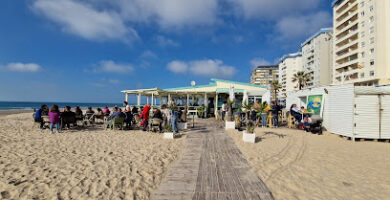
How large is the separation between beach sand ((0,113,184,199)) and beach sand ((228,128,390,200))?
222 centimetres

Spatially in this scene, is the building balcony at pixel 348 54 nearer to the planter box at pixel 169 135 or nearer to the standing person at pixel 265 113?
the standing person at pixel 265 113

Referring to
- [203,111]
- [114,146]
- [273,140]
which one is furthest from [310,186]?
[203,111]

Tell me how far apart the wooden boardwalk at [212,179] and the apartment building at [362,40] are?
114 feet

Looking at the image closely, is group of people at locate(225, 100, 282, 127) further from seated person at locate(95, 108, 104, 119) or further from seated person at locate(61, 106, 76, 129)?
seated person at locate(61, 106, 76, 129)

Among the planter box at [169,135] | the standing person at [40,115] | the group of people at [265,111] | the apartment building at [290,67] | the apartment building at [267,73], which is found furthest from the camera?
the apartment building at [267,73]

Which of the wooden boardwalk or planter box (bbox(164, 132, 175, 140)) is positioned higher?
planter box (bbox(164, 132, 175, 140))

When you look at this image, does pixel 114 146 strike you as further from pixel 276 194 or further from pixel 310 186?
pixel 310 186

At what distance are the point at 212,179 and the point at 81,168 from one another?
8.87 ft

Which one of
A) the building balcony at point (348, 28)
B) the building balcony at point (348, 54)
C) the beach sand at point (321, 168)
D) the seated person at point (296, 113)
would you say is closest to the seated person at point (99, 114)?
the beach sand at point (321, 168)

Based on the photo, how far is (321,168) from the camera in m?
3.72

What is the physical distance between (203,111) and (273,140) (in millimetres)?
7810

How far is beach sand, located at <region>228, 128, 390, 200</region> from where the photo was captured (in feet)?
8.95

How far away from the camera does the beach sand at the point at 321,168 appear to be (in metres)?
2.73

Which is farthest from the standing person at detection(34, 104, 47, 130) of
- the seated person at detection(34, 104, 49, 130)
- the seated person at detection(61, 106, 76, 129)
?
the seated person at detection(61, 106, 76, 129)
